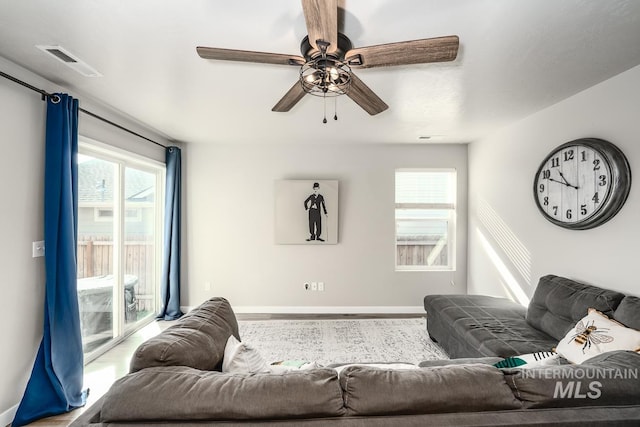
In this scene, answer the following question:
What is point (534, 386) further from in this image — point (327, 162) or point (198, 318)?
point (327, 162)

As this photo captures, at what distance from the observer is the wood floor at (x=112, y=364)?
7.55 feet

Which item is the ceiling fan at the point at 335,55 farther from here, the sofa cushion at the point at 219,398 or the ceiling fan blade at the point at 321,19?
the sofa cushion at the point at 219,398

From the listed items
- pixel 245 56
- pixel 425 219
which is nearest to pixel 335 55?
pixel 245 56

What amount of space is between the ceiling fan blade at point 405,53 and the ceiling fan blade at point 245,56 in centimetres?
30

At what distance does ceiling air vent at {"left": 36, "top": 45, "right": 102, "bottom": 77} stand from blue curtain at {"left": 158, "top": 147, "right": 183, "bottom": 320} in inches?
79.8

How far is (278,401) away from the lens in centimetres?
106

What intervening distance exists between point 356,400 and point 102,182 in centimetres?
339

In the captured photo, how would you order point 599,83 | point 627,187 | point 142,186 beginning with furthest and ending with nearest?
1. point 142,186
2. point 599,83
3. point 627,187

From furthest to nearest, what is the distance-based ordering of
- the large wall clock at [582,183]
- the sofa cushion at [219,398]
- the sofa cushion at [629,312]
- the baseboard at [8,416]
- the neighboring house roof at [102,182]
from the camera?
the neighboring house roof at [102,182] → the large wall clock at [582,183] → the baseboard at [8,416] → the sofa cushion at [629,312] → the sofa cushion at [219,398]

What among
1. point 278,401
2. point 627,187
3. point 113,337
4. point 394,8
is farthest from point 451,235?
point 113,337

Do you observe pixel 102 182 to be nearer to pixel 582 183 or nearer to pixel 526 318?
pixel 526 318

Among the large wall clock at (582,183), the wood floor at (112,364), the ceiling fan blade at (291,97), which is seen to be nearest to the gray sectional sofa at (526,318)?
the large wall clock at (582,183)

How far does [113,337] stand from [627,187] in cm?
494

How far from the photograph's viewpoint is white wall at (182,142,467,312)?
462cm
